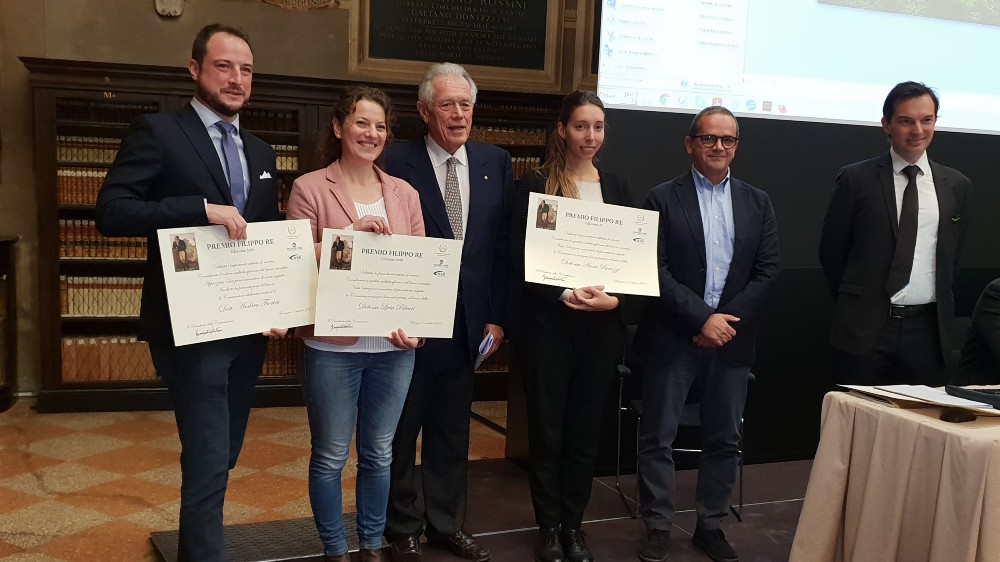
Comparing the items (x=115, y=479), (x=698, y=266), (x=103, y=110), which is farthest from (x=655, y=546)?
(x=103, y=110)

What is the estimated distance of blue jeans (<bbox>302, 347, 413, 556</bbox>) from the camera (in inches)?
97.4

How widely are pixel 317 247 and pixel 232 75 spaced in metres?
0.54

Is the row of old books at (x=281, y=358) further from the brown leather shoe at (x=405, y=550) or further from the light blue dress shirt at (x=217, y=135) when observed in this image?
the light blue dress shirt at (x=217, y=135)

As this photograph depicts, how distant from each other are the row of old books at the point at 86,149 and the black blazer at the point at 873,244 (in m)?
4.43

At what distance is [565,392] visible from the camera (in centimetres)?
288

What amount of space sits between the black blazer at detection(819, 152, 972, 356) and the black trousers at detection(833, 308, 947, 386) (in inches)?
1.3

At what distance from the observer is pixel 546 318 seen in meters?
2.83

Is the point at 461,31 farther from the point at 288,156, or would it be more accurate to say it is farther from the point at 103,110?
the point at 103,110

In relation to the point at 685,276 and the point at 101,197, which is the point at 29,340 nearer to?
the point at 101,197

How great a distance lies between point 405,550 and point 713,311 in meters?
1.39

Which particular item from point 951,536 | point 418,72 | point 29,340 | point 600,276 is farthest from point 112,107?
point 951,536

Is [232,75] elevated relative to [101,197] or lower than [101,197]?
elevated

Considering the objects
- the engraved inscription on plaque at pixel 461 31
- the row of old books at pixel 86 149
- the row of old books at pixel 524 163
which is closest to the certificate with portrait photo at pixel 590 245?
the row of old books at pixel 524 163

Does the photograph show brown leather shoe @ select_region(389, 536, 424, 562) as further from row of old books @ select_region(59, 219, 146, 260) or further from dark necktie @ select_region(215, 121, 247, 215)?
row of old books @ select_region(59, 219, 146, 260)
